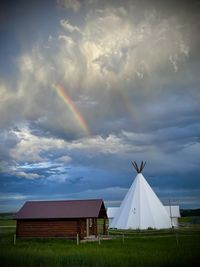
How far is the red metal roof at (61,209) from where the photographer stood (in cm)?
3124

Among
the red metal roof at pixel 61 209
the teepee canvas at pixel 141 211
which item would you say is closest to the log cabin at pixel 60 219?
the red metal roof at pixel 61 209

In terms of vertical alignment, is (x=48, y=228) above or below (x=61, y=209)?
below

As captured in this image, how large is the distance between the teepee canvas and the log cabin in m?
7.16

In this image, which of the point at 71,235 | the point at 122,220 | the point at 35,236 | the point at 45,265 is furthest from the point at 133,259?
the point at 122,220

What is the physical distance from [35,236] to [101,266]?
60.1 feet

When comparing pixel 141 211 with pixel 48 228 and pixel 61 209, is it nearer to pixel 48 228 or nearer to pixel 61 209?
pixel 61 209

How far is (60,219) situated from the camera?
3131 centimetres

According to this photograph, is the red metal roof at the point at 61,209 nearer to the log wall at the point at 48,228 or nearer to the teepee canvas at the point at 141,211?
the log wall at the point at 48,228

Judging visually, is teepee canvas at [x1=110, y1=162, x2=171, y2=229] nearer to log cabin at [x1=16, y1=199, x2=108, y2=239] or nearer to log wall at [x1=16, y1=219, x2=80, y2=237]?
log cabin at [x1=16, y1=199, x2=108, y2=239]

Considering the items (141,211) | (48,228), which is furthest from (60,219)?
(141,211)

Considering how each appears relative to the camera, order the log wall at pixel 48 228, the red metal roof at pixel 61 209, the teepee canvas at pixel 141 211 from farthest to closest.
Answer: the teepee canvas at pixel 141 211 → the red metal roof at pixel 61 209 → the log wall at pixel 48 228

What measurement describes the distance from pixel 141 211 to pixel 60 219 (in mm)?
12141

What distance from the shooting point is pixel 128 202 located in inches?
1658

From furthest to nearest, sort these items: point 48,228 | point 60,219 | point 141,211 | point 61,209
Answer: point 141,211
point 61,209
point 48,228
point 60,219
